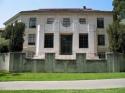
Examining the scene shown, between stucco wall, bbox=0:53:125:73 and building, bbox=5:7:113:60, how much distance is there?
14.9 m

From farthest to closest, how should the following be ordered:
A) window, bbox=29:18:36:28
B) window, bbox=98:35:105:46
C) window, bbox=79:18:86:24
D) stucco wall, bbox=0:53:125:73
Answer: window, bbox=29:18:36:28 < window, bbox=98:35:105:46 < window, bbox=79:18:86:24 < stucco wall, bbox=0:53:125:73

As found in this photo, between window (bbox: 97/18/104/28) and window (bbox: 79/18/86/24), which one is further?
window (bbox: 97/18/104/28)

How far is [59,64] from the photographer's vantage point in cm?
2994

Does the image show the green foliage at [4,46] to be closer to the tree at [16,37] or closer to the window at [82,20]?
the tree at [16,37]

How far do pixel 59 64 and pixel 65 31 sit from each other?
60.1ft

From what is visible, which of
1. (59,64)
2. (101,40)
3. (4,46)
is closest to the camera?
(59,64)

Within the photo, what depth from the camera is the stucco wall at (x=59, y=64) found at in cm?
2980

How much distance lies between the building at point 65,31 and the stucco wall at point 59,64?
49.0ft

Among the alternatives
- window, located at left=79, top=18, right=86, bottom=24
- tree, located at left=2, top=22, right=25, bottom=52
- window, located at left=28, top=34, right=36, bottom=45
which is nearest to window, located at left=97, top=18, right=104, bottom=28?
window, located at left=79, top=18, right=86, bottom=24

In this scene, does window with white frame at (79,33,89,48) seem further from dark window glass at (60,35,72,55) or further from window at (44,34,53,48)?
window at (44,34,53,48)

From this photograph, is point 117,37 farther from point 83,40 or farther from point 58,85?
point 58,85

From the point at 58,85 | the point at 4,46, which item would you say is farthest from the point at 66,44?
the point at 58,85

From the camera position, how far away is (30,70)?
1178 inches

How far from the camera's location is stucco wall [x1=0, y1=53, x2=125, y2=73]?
97.8ft
